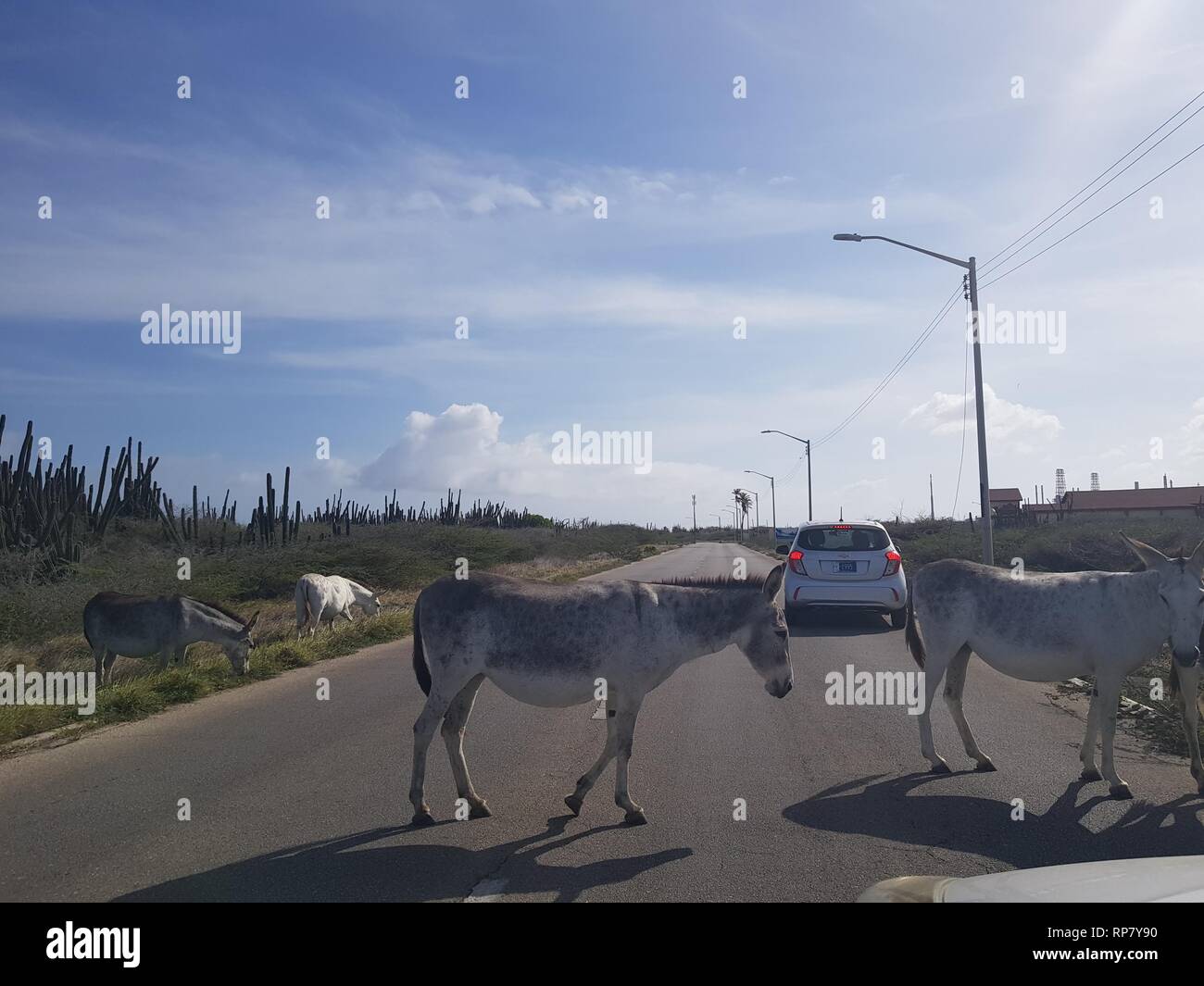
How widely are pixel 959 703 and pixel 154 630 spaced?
407 inches

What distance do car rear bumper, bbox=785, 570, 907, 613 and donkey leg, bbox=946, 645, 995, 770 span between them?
7864 mm

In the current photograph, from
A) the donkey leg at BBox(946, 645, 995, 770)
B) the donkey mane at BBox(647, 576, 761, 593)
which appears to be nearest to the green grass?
the donkey leg at BBox(946, 645, 995, 770)

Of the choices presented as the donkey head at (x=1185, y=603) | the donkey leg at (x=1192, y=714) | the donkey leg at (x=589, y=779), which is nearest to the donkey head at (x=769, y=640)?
the donkey leg at (x=589, y=779)

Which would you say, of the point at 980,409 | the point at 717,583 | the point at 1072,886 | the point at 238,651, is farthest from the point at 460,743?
the point at 980,409

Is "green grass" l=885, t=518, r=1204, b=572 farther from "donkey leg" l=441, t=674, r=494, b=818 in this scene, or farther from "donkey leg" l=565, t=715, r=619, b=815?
"donkey leg" l=441, t=674, r=494, b=818

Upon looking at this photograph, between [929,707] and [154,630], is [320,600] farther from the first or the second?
[929,707]

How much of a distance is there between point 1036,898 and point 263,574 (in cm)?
2884

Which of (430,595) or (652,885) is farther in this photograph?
(430,595)

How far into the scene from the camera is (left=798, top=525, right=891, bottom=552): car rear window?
53.1 feet

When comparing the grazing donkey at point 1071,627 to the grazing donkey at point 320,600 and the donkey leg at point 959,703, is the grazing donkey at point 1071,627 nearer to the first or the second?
the donkey leg at point 959,703
